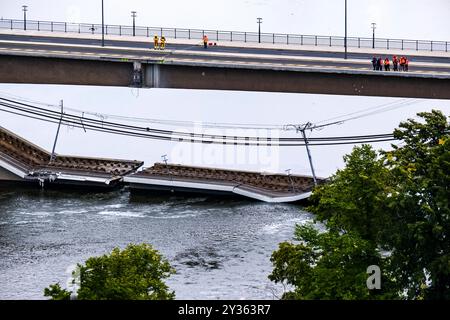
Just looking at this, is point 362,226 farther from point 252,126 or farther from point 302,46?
point 252,126

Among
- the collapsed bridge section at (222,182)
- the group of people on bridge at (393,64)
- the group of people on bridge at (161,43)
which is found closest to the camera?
the group of people on bridge at (393,64)

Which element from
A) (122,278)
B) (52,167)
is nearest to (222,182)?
(52,167)

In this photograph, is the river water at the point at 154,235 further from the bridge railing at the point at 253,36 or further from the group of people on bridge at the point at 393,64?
the bridge railing at the point at 253,36

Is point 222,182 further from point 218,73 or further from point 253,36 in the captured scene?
point 253,36

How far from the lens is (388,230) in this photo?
48.3 m

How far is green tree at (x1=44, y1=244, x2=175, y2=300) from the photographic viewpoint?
44938 mm

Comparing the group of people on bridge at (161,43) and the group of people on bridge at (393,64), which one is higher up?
the group of people on bridge at (161,43)

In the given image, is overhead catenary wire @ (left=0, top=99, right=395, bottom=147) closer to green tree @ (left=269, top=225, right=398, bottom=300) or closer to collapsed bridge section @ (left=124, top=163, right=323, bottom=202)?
collapsed bridge section @ (left=124, top=163, right=323, bottom=202)

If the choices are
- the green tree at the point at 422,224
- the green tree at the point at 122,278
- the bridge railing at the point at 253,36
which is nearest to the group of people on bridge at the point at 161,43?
the bridge railing at the point at 253,36

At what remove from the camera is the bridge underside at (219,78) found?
261 ft

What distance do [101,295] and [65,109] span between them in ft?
205

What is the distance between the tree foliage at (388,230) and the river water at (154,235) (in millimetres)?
7912

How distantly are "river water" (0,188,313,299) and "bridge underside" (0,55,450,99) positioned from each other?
22.1ft
